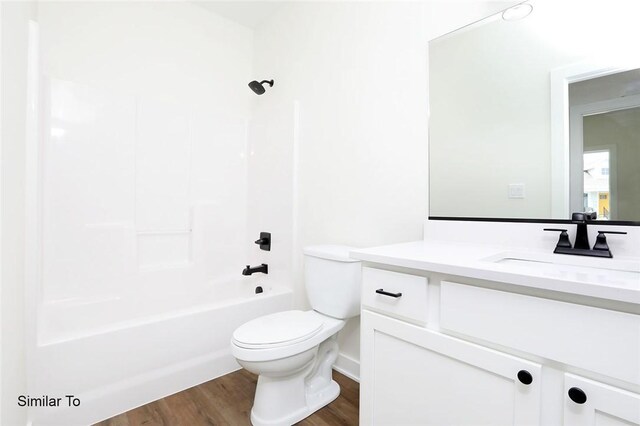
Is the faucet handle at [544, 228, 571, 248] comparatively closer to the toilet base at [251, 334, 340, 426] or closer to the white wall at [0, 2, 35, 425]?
the toilet base at [251, 334, 340, 426]

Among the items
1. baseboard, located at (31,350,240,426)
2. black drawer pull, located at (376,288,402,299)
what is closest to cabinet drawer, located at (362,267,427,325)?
black drawer pull, located at (376,288,402,299)

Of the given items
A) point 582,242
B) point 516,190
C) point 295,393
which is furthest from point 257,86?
point 582,242

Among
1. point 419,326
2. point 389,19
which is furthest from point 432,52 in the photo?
point 419,326

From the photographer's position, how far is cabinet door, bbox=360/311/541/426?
0.75 m

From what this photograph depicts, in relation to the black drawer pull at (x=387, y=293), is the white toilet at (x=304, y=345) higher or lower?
lower

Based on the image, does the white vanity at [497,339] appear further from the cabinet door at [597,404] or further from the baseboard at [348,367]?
the baseboard at [348,367]

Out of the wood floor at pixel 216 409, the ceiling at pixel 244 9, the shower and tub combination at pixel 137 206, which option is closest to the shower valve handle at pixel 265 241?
the shower and tub combination at pixel 137 206

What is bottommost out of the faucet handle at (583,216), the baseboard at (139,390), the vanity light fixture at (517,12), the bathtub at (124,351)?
the baseboard at (139,390)

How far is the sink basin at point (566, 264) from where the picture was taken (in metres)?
0.81

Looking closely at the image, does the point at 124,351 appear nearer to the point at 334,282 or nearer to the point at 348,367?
the point at 334,282

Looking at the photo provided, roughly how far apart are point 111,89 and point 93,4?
517mm

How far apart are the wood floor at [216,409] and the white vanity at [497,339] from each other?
0.47 metres

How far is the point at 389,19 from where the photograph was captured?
162 centimetres

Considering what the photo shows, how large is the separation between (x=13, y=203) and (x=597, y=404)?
1856 mm
